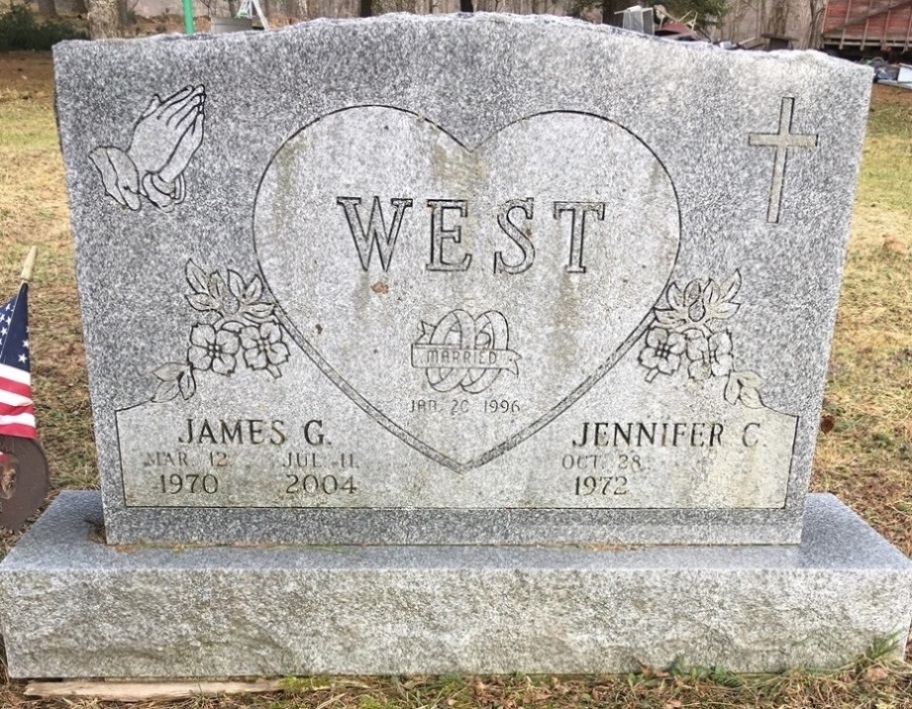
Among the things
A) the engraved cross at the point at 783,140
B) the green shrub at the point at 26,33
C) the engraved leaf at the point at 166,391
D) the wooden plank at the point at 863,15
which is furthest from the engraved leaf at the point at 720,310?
the green shrub at the point at 26,33

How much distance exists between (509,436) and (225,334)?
89 centimetres

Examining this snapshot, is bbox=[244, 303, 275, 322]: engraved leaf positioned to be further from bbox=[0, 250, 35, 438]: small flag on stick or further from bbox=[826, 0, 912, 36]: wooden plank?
bbox=[826, 0, 912, 36]: wooden plank

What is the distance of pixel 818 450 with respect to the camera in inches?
156

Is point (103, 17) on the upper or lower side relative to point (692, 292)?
upper

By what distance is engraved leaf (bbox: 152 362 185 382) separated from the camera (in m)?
2.45

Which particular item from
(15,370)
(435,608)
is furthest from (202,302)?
(435,608)

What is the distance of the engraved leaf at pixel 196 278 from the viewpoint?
2.36 meters

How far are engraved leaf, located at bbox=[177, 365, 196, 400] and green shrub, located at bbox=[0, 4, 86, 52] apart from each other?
751 inches

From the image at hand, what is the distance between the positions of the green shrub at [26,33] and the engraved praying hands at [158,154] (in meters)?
19.0

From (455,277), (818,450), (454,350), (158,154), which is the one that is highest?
(158,154)

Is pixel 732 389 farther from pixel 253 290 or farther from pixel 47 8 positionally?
pixel 47 8

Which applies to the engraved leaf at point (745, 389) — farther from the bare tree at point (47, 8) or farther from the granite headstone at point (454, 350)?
the bare tree at point (47, 8)

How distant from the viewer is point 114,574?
2461 millimetres

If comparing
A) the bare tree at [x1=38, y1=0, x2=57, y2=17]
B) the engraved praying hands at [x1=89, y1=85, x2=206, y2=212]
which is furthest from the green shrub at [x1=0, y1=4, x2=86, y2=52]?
the engraved praying hands at [x1=89, y1=85, x2=206, y2=212]
